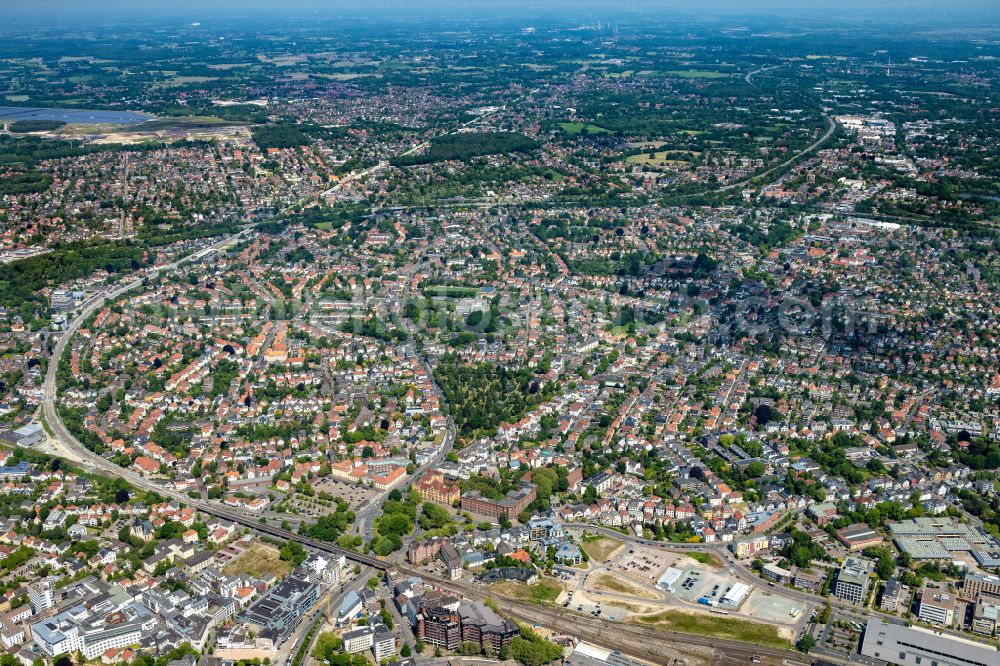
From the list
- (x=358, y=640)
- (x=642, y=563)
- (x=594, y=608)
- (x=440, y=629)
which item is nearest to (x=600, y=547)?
(x=642, y=563)

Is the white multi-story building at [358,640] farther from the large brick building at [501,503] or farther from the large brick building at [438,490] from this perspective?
the large brick building at [438,490]

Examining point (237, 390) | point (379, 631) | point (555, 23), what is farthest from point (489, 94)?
point (555, 23)

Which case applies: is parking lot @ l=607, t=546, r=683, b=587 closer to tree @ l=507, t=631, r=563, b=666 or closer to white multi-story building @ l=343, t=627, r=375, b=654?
tree @ l=507, t=631, r=563, b=666

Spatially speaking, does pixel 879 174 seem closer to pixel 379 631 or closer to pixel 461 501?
pixel 461 501

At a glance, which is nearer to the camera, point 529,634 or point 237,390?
point 529,634

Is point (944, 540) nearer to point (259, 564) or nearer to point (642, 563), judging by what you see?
point (642, 563)

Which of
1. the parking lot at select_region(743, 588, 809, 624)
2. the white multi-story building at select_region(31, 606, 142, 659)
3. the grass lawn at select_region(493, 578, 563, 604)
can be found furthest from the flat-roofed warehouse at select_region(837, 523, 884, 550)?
the white multi-story building at select_region(31, 606, 142, 659)

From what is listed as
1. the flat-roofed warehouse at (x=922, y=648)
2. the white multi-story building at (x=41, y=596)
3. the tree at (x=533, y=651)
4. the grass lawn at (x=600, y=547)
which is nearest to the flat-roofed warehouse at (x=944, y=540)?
the flat-roofed warehouse at (x=922, y=648)
